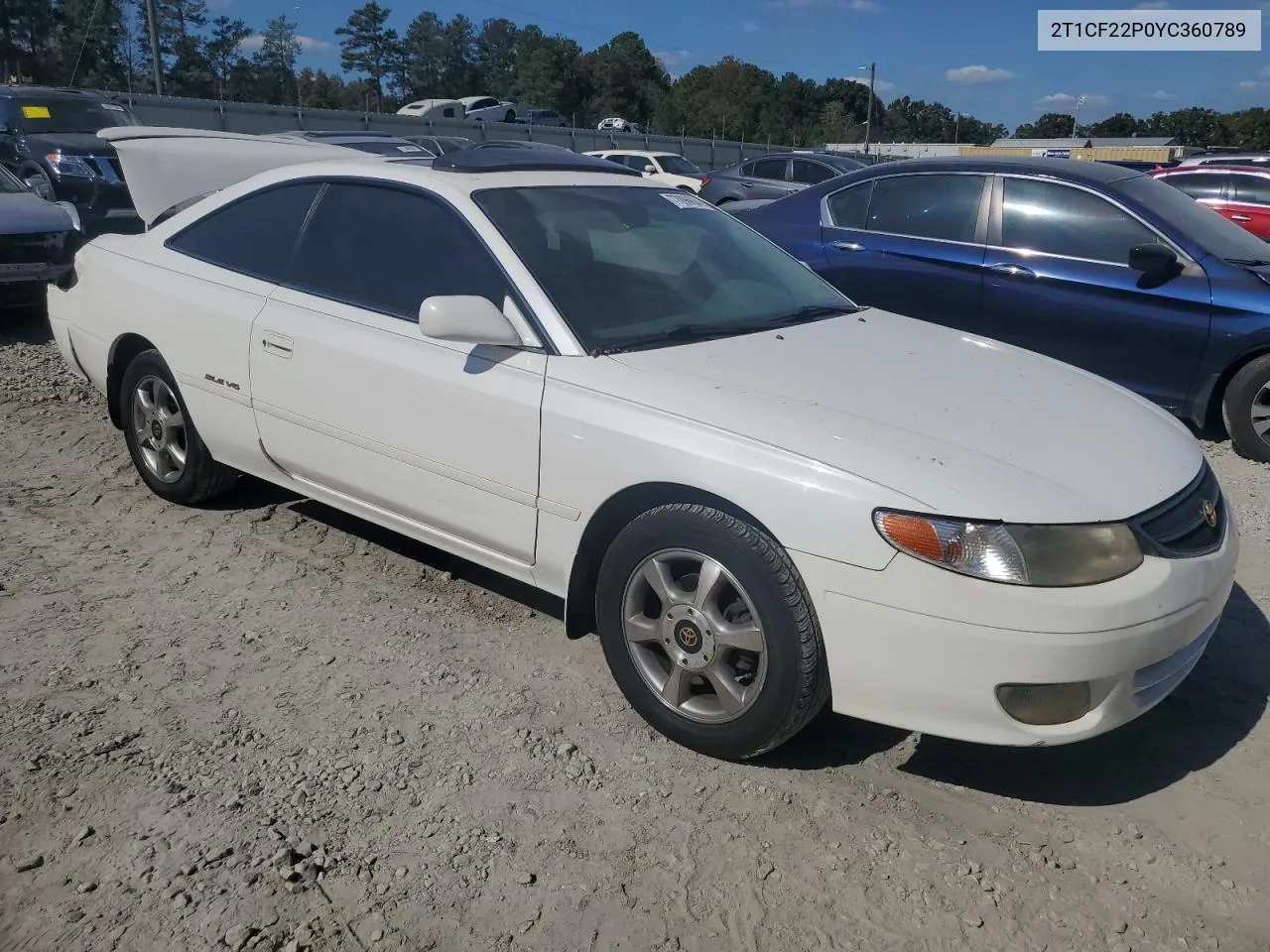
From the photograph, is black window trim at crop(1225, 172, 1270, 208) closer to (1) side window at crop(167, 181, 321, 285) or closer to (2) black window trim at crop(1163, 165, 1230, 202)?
(2) black window trim at crop(1163, 165, 1230, 202)

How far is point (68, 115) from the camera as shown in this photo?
13164 millimetres

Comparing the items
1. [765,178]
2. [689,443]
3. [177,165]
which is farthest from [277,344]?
[765,178]

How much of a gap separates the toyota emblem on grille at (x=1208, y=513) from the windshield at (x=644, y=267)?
1409 millimetres

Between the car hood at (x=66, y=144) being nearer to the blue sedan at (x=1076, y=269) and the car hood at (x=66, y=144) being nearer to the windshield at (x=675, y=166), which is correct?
the blue sedan at (x=1076, y=269)

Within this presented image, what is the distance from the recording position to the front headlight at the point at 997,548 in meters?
2.37

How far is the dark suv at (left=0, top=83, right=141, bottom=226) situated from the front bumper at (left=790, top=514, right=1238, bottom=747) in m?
11.4

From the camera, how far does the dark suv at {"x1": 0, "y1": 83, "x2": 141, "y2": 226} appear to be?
11.8 m

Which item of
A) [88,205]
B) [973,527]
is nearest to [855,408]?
[973,527]

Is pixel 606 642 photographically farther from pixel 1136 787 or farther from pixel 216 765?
pixel 1136 787

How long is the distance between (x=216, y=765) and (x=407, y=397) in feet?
4.02

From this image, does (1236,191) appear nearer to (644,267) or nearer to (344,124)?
(644,267)

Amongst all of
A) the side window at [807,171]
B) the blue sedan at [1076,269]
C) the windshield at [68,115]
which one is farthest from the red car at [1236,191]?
the windshield at [68,115]

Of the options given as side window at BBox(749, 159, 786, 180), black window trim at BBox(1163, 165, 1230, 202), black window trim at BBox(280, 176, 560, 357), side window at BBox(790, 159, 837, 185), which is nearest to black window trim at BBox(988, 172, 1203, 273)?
black window trim at BBox(280, 176, 560, 357)

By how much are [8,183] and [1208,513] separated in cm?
940
